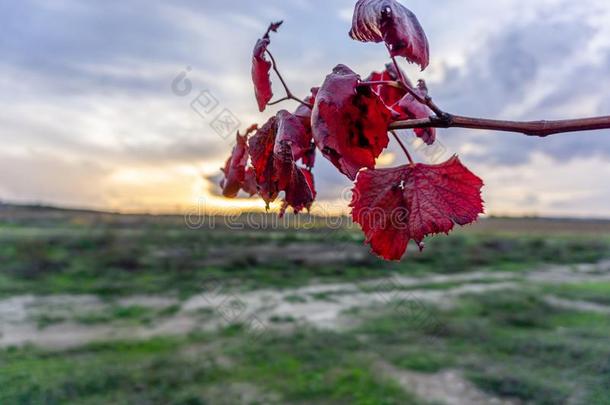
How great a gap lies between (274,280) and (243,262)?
656mm

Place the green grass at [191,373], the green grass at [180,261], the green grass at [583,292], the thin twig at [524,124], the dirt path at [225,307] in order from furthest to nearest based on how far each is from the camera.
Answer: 1. the green grass at [180,261]
2. the green grass at [583,292]
3. the dirt path at [225,307]
4. the green grass at [191,373]
5. the thin twig at [524,124]

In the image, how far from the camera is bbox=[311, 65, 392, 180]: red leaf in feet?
0.64

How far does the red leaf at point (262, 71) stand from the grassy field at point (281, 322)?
15.5 inches

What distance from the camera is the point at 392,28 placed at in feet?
0.66

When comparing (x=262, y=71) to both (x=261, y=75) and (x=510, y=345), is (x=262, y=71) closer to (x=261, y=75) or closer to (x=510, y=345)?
(x=261, y=75)

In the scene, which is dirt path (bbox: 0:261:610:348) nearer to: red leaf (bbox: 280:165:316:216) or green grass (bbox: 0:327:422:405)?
green grass (bbox: 0:327:422:405)

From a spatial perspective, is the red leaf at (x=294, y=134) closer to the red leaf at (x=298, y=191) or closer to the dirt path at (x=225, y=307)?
the red leaf at (x=298, y=191)

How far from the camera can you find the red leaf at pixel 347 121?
194 mm

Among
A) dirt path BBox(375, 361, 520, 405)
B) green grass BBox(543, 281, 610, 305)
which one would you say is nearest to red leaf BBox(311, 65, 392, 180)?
dirt path BBox(375, 361, 520, 405)

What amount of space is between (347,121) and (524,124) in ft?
0.19

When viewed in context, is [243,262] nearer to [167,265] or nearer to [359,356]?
[167,265]

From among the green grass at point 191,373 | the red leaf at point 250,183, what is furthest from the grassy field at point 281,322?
the red leaf at point 250,183

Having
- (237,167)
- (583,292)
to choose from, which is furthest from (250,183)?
(583,292)

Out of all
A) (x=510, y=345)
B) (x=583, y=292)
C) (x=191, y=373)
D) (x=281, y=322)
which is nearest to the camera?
(x=191, y=373)
